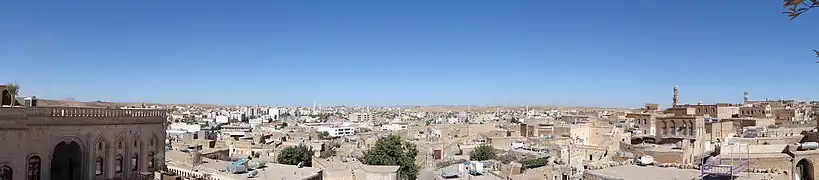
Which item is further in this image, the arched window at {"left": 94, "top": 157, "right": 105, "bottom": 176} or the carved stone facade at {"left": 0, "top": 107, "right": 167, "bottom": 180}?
the arched window at {"left": 94, "top": 157, "right": 105, "bottom": 176}

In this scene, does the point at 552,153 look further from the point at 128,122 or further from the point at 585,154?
the point at 128,122

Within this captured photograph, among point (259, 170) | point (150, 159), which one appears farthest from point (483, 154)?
point (150, 159)

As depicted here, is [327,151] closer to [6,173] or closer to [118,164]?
[118,164]

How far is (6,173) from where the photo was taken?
10945mm

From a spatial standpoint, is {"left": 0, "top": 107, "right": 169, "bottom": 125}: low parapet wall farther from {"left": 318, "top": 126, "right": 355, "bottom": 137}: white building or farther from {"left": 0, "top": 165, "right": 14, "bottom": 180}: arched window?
{"left": 318, "top": 126, "right": 355, "bottom": 137}: white building

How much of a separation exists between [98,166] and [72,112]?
1458 millimetres

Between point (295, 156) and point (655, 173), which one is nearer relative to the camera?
point (655, 173)

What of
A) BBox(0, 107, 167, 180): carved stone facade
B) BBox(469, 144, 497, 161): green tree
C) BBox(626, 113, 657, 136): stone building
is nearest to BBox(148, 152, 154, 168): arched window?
BBox(0, 107, 167, 180): carved stone facade

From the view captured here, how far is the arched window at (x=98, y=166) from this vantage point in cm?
1334

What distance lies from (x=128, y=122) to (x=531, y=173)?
13151mm

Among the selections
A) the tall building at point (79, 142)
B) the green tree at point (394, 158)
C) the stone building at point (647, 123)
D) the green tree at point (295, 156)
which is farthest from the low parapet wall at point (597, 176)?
the stone building at point (647, 123)

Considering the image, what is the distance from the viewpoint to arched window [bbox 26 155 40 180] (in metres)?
11.5

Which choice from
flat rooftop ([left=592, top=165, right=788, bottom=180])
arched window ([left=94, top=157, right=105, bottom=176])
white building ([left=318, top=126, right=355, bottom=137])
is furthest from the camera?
white building ([left=318, top=126, right=355, bottom=137])

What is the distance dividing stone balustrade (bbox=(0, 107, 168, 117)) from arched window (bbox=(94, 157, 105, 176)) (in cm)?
95
